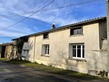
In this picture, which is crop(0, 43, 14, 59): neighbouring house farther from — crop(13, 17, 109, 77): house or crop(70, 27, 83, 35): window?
crop(70, 27, 83, 35): window

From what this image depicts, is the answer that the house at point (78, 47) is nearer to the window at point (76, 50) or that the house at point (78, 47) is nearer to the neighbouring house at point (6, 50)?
the window at point (76, 50)

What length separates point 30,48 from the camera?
22.8m

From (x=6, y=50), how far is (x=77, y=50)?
22.9 m

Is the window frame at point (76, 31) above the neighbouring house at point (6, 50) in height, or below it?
above

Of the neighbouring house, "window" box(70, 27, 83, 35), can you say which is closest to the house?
"window" box(70, 27, 83, 35)

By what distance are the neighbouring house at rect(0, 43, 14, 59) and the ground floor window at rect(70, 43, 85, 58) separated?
59.5ft

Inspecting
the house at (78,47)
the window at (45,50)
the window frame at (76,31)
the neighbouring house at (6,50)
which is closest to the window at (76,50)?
the house at (78,47)

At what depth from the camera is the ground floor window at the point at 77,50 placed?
13.6m

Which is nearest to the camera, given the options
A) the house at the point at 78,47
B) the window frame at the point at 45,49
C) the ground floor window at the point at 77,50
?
the house at the point at 78,47

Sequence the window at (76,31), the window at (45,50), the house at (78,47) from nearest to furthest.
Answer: the house at (78,47)
the window at (76,31)
the window at (45,50)

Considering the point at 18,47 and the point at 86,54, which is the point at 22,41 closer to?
the point at 18,47

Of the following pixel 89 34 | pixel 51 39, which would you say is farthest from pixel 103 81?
pixel 51 39

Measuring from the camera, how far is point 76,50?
46.6ft

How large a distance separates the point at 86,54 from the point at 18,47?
53.9ft
